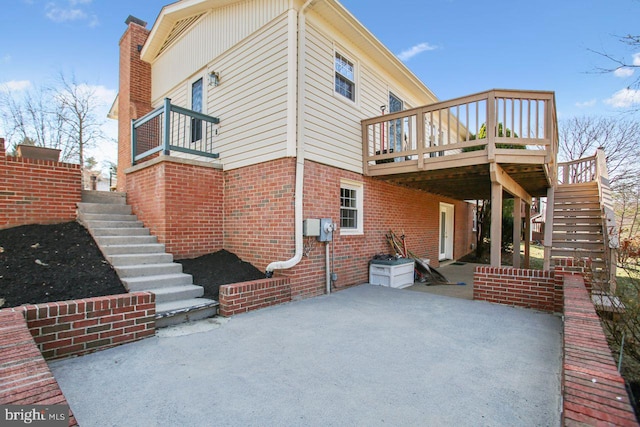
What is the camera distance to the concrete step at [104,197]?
20.2ft

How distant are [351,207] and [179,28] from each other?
6821mm

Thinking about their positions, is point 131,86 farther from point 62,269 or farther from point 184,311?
point 184,311

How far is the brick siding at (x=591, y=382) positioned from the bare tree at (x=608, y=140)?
68.7 feet

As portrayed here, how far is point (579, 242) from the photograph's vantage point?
6.88 metres

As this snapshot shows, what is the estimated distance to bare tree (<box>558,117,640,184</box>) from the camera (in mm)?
18906

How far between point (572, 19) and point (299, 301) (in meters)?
10.6

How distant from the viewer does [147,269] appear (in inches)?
187

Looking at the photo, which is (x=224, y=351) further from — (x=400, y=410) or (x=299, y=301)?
(x=299, y=301)

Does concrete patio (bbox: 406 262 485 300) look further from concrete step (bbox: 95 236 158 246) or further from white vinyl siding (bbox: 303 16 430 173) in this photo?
concrete step (bbox: 95 236 158 246)

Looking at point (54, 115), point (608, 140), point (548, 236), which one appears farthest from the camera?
point (608, 140)

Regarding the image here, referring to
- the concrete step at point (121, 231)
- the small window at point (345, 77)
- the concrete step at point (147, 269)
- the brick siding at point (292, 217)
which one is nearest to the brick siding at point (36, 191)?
the concrete step at point (121, 231)

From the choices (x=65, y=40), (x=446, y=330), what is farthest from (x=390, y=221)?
(x=65, y=40)

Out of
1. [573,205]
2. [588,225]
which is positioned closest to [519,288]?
[588,225]

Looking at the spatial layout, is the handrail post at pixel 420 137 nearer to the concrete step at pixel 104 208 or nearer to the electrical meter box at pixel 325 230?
the electrical meter box at pixel 325 230
